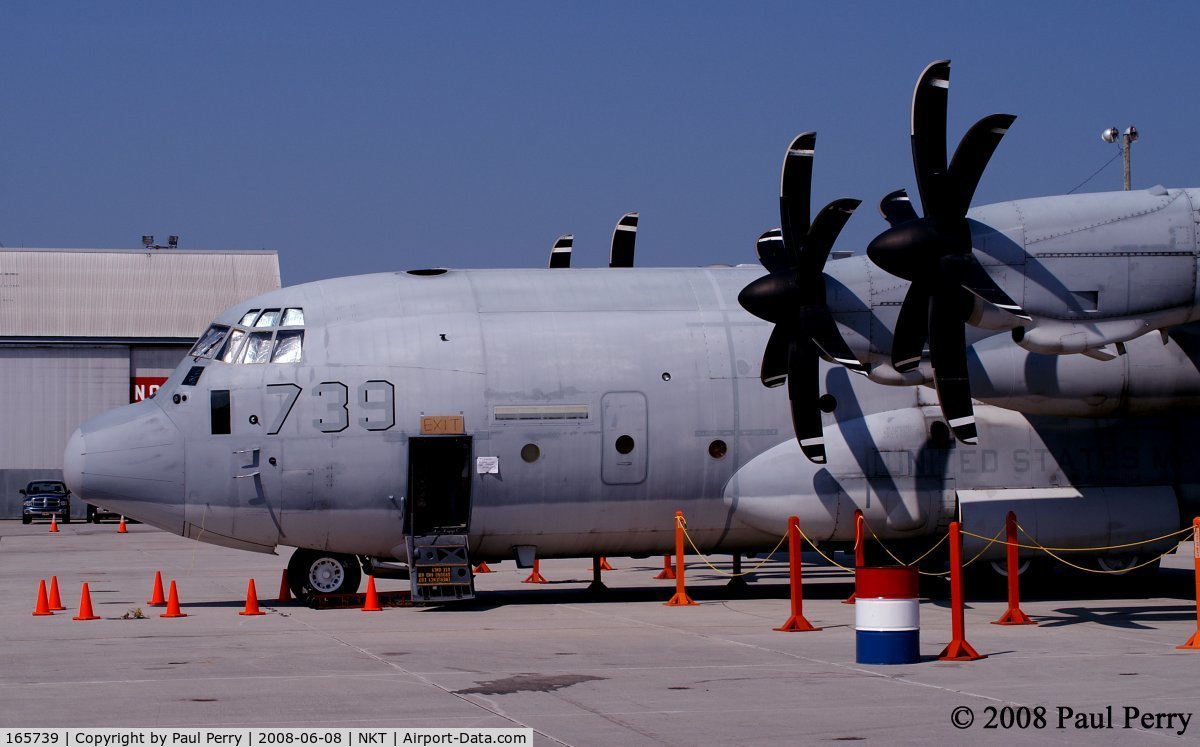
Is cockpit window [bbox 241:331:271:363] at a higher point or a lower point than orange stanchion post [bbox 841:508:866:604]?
higher

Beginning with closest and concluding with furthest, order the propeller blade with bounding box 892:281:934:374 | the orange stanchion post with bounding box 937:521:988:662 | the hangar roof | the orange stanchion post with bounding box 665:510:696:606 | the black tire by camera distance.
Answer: the orange stanchion post with bounding box 937:521:988:662 → the propeller blade with bounding box 892:281:934:374 → the orange stanchion post with bounding box 665:510:696:606 → the black tire → the hangar roof

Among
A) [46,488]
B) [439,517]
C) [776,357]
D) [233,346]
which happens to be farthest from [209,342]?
[46,488]

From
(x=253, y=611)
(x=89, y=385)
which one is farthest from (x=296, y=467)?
(x=89, y=385)

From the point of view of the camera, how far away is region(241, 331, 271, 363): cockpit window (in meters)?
20.8

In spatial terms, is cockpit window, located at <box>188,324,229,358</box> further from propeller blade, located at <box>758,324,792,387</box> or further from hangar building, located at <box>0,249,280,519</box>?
hangar building, located at <box>0,249,280,519</box>

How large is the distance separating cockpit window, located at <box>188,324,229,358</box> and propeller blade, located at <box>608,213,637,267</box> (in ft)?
22.1

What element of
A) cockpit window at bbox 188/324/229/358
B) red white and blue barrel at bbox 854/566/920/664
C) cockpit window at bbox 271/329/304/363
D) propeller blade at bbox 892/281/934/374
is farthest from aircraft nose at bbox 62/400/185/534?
red white and blue barrel at bbox 854/566/920/664

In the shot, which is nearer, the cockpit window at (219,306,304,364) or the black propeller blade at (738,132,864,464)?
the black propeller blade at (738,132,864,464)

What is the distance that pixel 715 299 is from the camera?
22000 mm

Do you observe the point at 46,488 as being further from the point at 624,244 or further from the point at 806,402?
the point at 806,402

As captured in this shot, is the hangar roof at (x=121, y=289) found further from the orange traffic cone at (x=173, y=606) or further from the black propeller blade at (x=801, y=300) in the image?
the black propeller blade at (x=801, y=300)

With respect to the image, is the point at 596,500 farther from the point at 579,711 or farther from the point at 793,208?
the point at 579,711

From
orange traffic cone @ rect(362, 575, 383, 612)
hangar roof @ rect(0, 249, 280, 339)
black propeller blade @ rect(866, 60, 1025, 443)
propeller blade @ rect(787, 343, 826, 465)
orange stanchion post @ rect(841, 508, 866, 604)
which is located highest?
hangar roof @ rect(0, 249, 280, 339)

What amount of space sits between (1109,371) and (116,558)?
2476 cm
